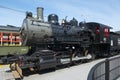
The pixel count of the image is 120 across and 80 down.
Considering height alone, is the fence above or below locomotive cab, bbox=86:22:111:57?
below

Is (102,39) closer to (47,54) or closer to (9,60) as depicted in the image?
(47,54)

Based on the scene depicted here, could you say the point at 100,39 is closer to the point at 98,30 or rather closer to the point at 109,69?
the point at 98,30

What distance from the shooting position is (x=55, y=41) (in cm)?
1441

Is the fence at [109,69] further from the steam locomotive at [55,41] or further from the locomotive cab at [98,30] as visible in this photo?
the locomotive cab at [98,30]

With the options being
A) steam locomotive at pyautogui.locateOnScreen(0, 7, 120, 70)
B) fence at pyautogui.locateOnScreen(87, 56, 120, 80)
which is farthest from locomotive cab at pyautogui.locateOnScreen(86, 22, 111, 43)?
fence at pyautogui.locateOnScreen(87, 56, 120, 80)

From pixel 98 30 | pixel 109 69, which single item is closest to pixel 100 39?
pixel 98 30

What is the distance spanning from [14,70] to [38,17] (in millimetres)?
4444

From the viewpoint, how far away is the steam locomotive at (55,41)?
12.4m

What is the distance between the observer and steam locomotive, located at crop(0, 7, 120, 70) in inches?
486

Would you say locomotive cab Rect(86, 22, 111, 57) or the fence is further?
locomotive cab Rect(86, 22, 111, 57)

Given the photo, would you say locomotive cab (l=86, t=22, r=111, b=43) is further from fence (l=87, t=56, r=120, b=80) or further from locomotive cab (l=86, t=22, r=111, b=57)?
fence (l=87, t=56, r=120, b=80)

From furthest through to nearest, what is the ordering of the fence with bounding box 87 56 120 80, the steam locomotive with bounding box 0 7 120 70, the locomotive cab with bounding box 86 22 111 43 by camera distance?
the locomotive cab with bounding box 86 22 111 43 < the steam locomotive with bounding box 0 7 120 70 < the fence with bounding box 87 56 120 80

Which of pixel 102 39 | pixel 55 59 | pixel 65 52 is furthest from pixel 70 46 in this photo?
pixel 102 39

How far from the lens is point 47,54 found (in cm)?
1279
